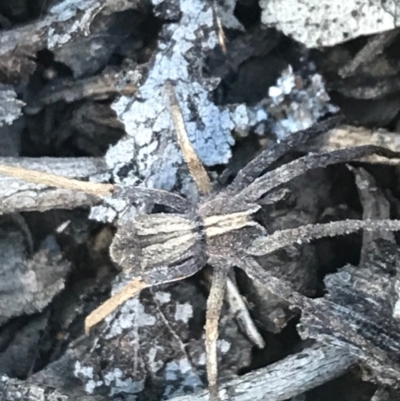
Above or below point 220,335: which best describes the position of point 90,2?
above

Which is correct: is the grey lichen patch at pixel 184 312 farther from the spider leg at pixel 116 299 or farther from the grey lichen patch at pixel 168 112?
the grey lichen patch at pixel 168 112

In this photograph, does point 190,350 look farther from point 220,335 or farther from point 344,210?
point 344,210

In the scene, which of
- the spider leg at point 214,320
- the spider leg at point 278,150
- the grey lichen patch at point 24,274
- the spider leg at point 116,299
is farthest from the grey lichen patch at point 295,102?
the grey lichen patch at point 24,274

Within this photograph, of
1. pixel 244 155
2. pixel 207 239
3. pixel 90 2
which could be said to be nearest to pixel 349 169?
pixel 244 155

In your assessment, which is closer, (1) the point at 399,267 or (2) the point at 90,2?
(1) the point at 399,267

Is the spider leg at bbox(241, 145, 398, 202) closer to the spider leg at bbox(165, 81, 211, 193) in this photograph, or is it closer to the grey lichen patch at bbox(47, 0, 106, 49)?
the spider leg at bbox(165, 81, 211, 193)

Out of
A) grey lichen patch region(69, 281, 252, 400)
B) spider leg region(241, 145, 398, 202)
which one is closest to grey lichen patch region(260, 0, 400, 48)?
spider leg region(241, 145, 398, 202)

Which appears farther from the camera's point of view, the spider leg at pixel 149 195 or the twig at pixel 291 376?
the spider leg at pixel 149 195

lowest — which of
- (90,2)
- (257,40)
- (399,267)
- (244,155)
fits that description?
(399,267)
